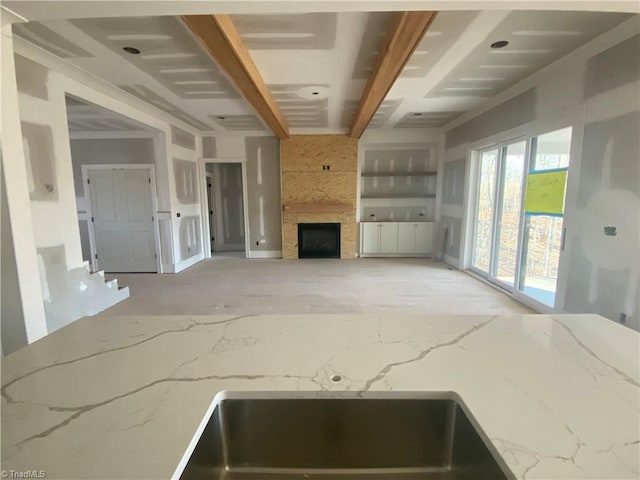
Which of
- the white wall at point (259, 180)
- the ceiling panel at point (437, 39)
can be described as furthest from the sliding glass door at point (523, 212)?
the white wall at point (259, 180)

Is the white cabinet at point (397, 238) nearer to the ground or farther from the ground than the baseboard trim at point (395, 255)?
farther from the ground

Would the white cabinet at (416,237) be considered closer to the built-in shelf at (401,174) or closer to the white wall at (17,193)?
the built-in shelf at (401,174)

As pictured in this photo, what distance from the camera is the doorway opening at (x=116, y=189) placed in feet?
16.8

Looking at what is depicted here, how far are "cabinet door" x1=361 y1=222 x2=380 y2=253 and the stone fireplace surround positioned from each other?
8.6 inches

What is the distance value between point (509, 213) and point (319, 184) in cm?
358

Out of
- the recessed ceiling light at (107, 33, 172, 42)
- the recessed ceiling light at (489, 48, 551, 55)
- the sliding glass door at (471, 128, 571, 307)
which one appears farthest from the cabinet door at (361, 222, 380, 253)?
the recessed ceiling light at (107, 33, 172, 42)

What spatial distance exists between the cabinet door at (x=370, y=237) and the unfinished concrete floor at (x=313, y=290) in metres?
0.61

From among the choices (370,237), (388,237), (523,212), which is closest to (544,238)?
(523,212)

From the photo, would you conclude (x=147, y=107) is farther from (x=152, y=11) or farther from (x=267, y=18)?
(x=152, y=11)

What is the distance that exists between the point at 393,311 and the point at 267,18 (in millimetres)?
3086

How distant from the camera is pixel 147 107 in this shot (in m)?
4.42

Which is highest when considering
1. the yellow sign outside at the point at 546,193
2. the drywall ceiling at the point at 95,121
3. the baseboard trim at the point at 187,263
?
the drywall ceiling at the point at 95,121

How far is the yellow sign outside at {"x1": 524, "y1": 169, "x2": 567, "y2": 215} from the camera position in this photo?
10.3 ft

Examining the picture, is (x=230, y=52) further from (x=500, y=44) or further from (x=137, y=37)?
(x=500, y=44)
